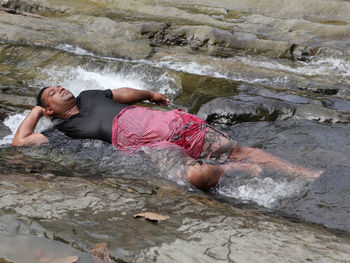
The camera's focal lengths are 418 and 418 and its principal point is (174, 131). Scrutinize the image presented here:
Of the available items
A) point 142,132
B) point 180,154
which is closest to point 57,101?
point 142,132

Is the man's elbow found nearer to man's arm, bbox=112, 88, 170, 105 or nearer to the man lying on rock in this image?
the man lying on rock

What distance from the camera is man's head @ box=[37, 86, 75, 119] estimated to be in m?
4.66

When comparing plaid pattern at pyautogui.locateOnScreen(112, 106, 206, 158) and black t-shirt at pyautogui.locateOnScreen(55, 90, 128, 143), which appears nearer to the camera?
plaid pattern at pyautogui.locateOnScreen(112, 106, 206, 158)

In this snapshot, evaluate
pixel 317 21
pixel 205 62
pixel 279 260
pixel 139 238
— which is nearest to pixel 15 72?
pixel 205 62

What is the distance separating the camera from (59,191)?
3.14m

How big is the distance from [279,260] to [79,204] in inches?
55.6

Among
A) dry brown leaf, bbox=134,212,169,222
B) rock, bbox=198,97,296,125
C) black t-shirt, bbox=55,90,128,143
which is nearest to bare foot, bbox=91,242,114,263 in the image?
dry brown leaf, bbox=134,212,169,222

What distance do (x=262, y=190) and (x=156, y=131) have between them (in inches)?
48.8

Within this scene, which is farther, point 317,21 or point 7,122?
point 317,21

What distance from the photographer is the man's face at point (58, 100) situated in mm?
4660

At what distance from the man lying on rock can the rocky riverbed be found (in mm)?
133

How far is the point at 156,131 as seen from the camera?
440cm

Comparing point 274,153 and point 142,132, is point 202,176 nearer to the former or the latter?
point 142,132

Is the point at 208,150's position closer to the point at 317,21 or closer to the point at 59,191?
the point at 59,191
